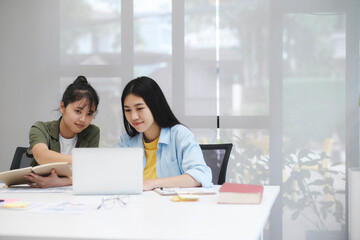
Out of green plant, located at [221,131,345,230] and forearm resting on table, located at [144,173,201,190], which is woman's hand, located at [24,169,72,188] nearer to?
forearm resting on table, located at [144,173,201,190]

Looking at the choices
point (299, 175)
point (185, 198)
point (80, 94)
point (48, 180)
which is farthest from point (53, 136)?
point (299, 175)

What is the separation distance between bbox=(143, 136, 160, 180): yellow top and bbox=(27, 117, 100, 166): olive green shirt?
375 millimetres

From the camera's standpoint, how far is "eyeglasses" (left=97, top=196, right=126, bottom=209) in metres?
1.91

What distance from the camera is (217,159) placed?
2.96 m

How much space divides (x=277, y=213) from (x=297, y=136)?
0.61 meters

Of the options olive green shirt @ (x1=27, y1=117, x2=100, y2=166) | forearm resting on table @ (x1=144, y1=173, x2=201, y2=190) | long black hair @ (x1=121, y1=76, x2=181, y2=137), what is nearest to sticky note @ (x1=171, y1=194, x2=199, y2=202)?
forearm resting on table @ (x1=144, y1=173, x2=201, y2=190)

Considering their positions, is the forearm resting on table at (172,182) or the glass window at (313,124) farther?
the glass window at (313,124)

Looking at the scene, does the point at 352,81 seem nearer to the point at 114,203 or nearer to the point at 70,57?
the point at 70,57

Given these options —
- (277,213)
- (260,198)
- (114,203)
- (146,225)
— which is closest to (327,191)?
(277,213)

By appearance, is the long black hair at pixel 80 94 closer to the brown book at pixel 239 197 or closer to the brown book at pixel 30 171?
the brown book at pixel 30 171

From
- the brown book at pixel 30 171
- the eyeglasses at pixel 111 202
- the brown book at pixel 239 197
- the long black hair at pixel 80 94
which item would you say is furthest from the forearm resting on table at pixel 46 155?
the brown book at pixel 239 197

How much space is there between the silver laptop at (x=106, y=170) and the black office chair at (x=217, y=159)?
32.5 inches

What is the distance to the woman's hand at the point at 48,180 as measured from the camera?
242 cm

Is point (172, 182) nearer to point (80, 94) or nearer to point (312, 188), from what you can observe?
point (80, 94)
